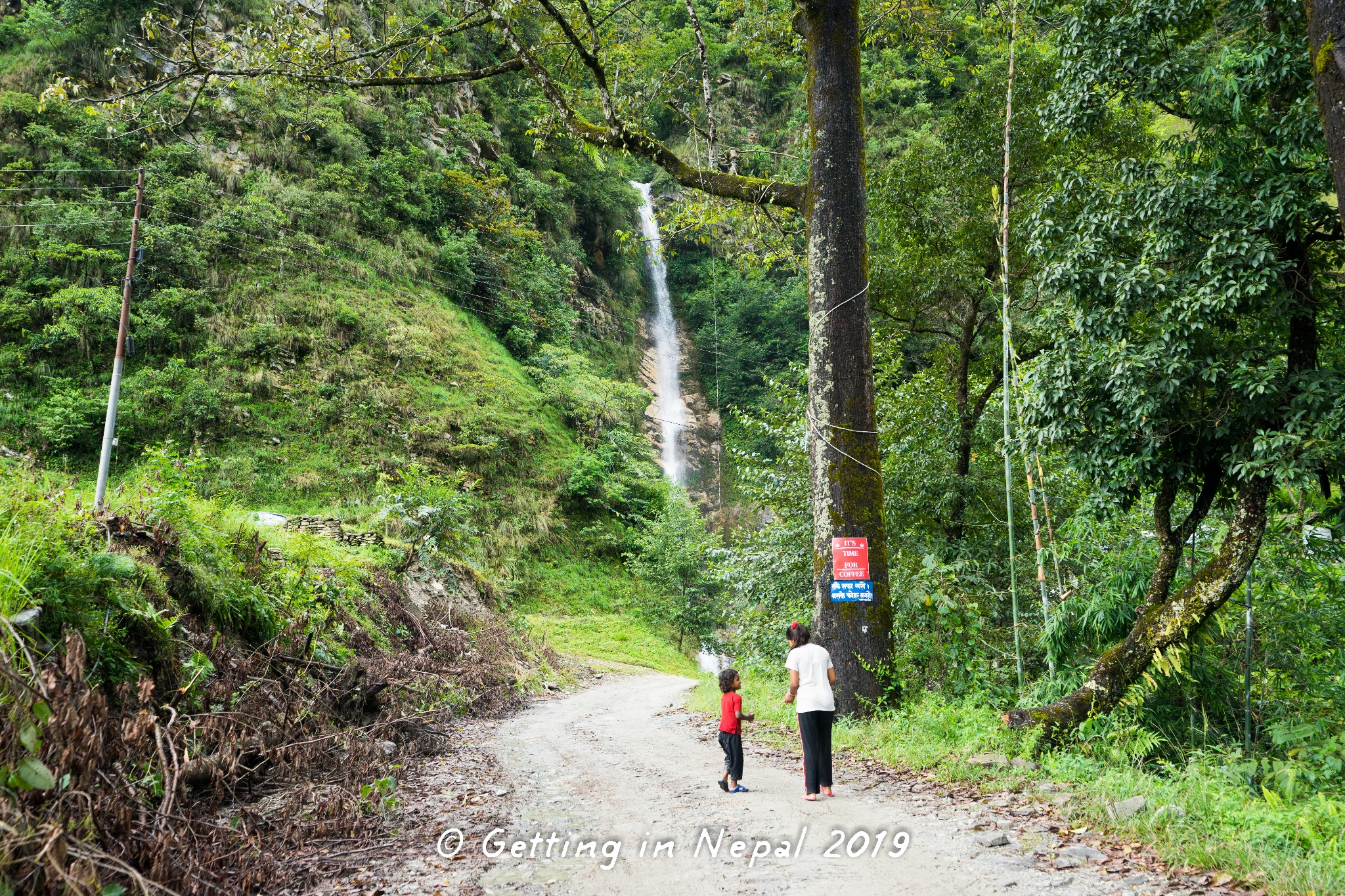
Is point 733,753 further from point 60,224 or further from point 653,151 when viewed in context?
point 60,224

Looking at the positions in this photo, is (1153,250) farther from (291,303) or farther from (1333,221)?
(291,303)

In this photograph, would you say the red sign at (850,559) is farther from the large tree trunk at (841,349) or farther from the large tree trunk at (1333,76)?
the large tree trunk at (1333,76)

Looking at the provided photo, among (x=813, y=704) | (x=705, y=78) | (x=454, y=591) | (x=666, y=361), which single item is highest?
(x=666, y=361)

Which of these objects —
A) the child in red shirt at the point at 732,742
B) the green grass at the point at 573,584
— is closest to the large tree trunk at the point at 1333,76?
the child in red shirt at the point at 732,742

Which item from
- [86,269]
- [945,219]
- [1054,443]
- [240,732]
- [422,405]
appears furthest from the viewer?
[422,405]

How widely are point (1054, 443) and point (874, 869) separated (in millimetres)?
4316

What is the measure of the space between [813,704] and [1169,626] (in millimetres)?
2941

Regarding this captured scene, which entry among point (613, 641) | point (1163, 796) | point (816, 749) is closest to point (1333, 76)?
point (1163, 796)

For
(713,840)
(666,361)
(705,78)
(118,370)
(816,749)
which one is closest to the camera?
(713,840)

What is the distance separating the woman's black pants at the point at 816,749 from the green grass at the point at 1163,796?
0.94m

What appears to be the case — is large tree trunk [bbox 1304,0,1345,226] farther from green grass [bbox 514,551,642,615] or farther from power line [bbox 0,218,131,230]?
power line [bbox 0,218,131,230]

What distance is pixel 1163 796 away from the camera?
4.04 metres

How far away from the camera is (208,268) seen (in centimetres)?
2306

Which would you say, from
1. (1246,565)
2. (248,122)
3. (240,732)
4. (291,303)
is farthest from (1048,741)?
(248,122)
